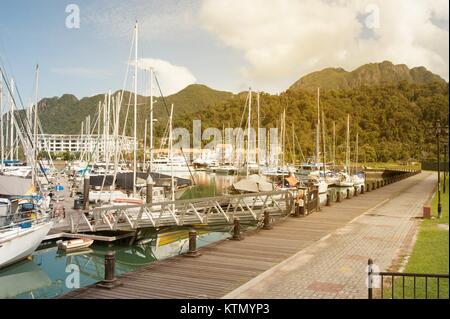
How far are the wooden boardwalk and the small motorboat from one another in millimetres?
6541

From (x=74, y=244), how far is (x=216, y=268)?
880 centimetres

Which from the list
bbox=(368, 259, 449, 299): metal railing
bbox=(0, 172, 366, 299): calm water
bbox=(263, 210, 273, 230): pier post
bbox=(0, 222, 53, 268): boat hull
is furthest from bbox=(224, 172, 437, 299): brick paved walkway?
bbox=(0, 222, 53, 268): boat hull

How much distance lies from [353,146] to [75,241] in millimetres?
100442

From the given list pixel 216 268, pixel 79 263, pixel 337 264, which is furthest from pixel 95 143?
pixel 337 264

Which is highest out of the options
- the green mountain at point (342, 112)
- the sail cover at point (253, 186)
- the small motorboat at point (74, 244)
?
the green mountain at point (342, 112)

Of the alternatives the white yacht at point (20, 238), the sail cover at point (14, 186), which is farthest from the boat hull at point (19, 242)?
the sail cover at point (14, 186)

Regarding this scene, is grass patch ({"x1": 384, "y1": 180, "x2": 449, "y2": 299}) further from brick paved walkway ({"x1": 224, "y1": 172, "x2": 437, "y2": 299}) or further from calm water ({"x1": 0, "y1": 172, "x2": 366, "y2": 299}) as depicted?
calm water ({"x1": 0, "y1": 172, "x2": 366, "y2": 299})

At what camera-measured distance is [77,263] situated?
18.2 meters

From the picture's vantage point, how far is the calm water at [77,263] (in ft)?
50.3

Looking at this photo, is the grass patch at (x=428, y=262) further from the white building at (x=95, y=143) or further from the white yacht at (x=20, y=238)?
the white building at (x=95, y=143)

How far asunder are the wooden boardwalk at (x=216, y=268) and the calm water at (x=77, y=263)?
4400mm

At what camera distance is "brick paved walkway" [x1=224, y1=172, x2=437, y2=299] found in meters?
9.72
